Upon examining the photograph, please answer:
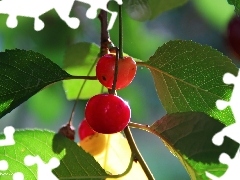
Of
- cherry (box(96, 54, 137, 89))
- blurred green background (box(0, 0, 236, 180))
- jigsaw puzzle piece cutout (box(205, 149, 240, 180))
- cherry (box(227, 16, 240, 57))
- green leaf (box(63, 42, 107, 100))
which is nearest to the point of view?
jigsaw puzzle piece cutout (box(205, 149, 240, 180))

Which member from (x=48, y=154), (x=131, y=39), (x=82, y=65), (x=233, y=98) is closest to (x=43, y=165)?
(x=48, y=154)

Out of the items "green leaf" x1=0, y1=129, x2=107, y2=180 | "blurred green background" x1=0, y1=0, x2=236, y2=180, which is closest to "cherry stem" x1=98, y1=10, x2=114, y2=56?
"green leaf" x1=0, y1=129, x2=107, y2=180

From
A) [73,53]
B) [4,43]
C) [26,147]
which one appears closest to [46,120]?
[4,43]

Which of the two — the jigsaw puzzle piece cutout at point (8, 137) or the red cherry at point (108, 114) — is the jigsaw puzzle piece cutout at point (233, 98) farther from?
the jigsaw puzzle piece cutout at point (8, 137)

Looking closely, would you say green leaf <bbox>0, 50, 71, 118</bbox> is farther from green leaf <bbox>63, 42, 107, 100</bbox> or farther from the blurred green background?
the blurred green background

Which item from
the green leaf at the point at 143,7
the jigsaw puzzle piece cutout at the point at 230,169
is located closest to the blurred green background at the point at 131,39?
the green leaf at the point at 143,7

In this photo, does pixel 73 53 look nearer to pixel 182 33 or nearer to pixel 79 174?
pixel 79 174
